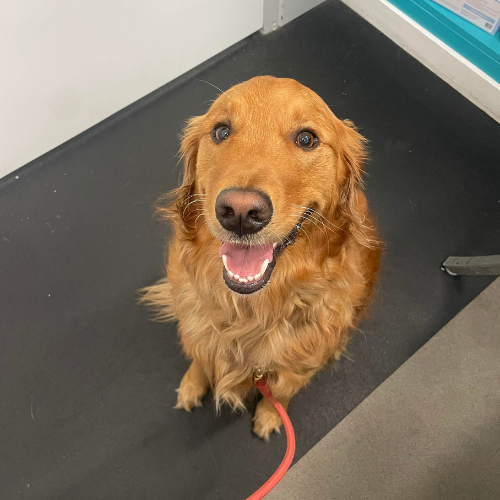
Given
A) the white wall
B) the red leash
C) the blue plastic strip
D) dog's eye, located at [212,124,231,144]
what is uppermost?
the blue plastic strip

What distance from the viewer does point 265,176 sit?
126 cm

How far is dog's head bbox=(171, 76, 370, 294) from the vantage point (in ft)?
4.09

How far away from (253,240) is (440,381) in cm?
167

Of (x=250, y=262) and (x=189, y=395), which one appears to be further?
(x=189, y=395)

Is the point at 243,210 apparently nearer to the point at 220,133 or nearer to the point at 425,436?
the point at 220,133

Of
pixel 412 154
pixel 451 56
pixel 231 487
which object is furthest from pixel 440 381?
pixel 451 56

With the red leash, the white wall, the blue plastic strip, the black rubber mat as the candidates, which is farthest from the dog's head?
the white wall

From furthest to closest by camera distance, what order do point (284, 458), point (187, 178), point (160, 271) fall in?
point (160, 271), point (284, 458), point (187, 178)

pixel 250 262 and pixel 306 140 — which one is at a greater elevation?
pixel 306 140

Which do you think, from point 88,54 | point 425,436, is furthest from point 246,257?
point 88,54

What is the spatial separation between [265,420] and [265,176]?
4.78 feet

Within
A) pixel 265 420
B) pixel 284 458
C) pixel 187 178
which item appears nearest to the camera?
pixel 187 178

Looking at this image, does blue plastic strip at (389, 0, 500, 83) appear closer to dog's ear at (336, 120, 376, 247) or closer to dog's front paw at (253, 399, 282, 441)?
dog's ear at (336, 120, 376, 247)

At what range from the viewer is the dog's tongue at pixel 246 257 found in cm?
143
